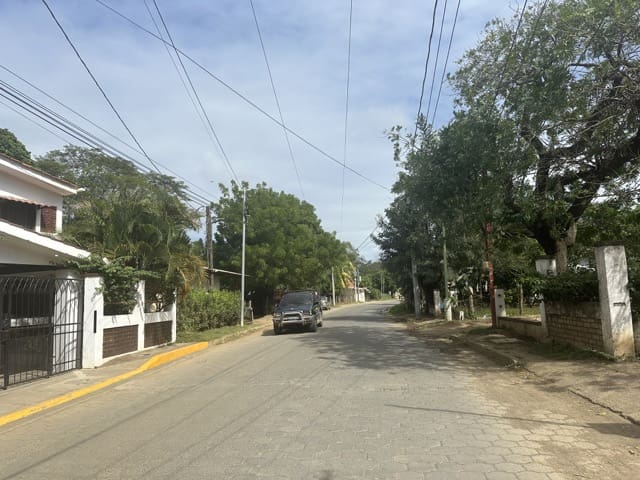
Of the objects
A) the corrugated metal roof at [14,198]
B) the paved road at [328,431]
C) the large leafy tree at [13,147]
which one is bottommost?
the paved road at [328,431]

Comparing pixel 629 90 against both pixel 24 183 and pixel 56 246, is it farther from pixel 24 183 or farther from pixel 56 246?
pixel 24 183

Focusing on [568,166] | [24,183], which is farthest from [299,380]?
[24,183]

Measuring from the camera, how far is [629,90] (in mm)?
10609

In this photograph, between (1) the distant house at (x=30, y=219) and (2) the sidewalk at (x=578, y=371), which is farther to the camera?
(1) the distant house at (x=30, y=219)

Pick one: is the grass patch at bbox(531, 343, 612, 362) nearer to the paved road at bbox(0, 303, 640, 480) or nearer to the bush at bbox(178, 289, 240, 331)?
the paved road at bbox(0, 303, 640, 480)

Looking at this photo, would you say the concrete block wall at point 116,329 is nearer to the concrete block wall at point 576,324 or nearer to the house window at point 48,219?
the house window at point 48,219

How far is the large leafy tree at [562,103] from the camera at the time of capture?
10633 millimetres

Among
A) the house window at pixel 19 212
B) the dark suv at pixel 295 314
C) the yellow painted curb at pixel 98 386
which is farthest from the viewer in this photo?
the dark suv at pixel 295 314

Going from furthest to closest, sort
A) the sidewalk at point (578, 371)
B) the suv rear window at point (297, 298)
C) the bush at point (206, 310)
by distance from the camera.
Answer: the suv rear window at point (297, 298), the bush at point (206, 310), the sidewalk at point (578, 371)

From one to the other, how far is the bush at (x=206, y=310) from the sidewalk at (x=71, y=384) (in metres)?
4.59

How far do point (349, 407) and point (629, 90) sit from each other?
8.45 meters

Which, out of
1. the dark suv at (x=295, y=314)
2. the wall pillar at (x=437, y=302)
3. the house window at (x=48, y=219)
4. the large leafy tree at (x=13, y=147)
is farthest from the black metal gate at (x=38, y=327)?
the large leafy tree at (x=13, y=147)

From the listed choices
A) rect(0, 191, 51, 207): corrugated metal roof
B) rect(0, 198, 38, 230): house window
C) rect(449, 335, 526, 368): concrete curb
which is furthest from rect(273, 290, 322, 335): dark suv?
rect(0, 191, 51, 207): corrugated metal roof

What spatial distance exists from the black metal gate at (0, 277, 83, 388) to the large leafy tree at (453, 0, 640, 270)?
10181mm
